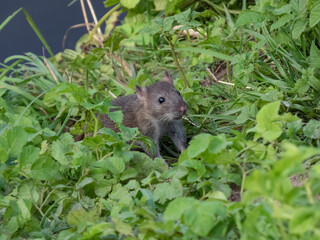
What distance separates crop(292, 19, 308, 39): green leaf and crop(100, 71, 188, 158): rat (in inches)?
43.4

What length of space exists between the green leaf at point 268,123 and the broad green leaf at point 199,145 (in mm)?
257

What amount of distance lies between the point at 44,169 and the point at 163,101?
5.46ft

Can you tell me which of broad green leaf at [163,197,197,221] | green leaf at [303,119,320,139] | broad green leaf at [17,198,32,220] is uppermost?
broad green leaf at [163,197,197,221]

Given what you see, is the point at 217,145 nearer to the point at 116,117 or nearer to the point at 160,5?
the point at 116,117

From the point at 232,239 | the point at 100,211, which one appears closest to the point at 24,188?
the point at 100,211

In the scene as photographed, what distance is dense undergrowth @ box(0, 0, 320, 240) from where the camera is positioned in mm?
2262

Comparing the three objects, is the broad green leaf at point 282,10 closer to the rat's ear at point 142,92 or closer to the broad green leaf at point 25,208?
the rat's ear at point 142,92

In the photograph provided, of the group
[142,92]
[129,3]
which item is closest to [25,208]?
[142,92]

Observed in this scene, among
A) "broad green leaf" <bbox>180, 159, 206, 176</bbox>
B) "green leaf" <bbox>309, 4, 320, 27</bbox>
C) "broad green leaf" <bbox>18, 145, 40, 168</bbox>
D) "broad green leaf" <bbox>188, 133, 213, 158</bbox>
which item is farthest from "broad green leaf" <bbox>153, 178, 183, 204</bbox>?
"green leaf" <bbox>309, 4, 320, 27</bbox>

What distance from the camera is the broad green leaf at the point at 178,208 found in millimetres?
2371

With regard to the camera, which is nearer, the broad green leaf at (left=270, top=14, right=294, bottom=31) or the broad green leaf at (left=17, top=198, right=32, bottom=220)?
the broad green leaf at (left=17, top=198, right=32, bottom=220)

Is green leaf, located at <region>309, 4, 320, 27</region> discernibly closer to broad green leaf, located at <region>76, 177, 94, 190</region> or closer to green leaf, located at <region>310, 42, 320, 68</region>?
green leaf, located at <region>310, 42, 320, 68</region>

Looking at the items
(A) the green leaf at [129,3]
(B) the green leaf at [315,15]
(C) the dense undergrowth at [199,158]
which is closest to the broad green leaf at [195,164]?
(C) the dense undergrowth at [199,158]

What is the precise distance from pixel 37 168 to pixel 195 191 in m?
0.98
